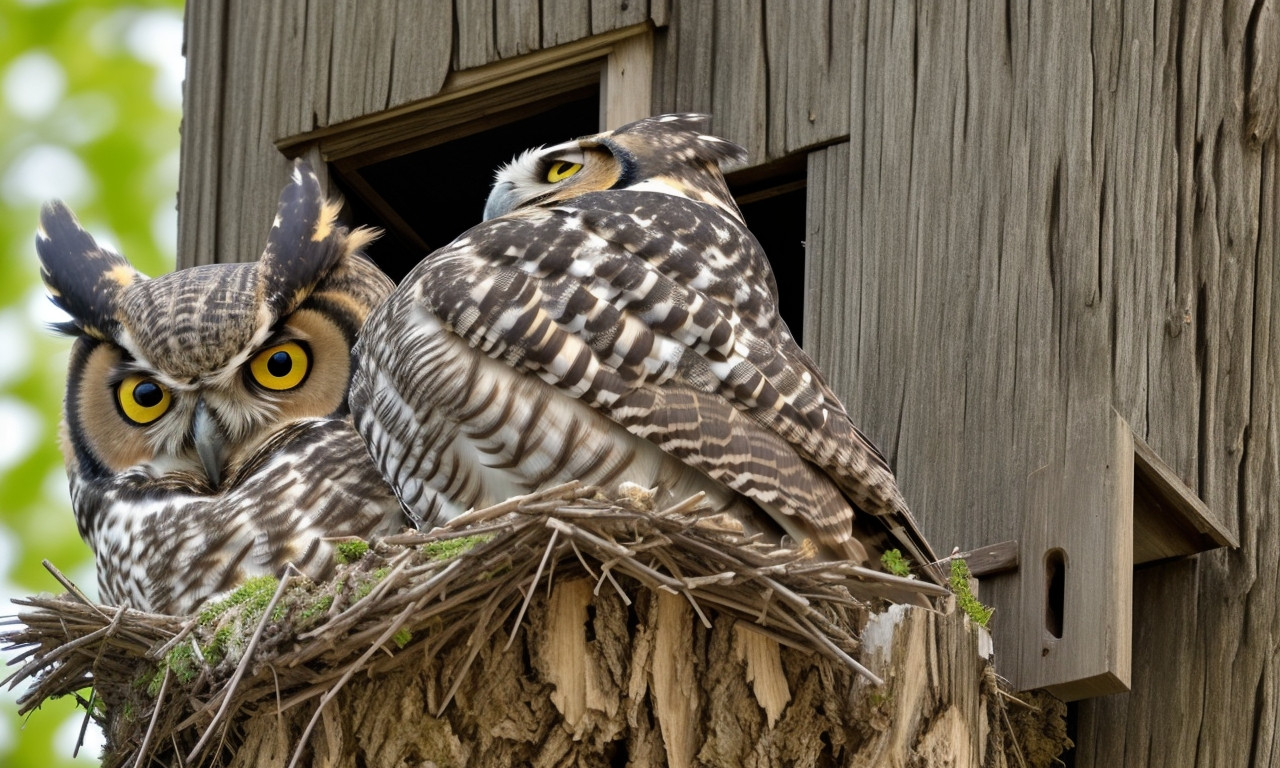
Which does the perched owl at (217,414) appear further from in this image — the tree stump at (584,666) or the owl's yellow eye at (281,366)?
the tree stump at (584,666)

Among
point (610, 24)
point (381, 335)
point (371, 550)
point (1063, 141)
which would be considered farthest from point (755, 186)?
point (371, 550)

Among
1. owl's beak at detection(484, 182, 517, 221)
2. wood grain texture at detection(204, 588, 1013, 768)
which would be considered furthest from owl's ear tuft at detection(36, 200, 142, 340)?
wood grain texture at detection(204, 588, 1013, 768)

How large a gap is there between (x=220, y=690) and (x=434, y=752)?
1.24 feet

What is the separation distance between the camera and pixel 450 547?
2.63 metres

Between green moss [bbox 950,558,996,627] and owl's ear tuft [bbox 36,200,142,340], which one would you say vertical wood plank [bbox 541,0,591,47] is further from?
green moss [bbox 950,558,996,627]

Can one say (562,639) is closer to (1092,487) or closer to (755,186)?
(1092,487)

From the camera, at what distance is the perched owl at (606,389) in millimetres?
2939

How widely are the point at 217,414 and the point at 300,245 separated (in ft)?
1.49

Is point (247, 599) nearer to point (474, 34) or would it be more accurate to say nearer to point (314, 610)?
point (314, 610)

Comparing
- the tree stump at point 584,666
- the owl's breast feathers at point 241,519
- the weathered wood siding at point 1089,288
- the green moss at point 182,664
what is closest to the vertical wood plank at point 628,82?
the weathered wood siding at point 1089,288

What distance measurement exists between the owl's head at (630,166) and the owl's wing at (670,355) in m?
0.47

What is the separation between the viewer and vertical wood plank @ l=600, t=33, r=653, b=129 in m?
4.19

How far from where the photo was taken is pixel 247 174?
4.67m

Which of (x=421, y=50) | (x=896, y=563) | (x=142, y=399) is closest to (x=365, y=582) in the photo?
(x=896, y=563)
